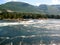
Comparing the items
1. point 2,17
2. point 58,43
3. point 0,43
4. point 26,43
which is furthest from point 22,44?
point 2,17

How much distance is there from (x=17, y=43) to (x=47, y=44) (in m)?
4.49

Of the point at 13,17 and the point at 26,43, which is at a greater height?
the point at 26,43

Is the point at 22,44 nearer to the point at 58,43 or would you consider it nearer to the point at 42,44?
the point at 42,44

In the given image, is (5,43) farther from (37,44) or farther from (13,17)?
(13,17)

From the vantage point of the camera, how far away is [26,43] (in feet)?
116

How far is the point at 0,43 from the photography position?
115 ft

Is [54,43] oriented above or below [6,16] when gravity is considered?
above

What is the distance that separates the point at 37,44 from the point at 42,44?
29.9 inches

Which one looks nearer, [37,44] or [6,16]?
[37,44]

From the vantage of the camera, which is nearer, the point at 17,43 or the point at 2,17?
the point at 17,43

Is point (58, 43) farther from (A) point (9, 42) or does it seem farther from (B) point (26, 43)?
(A) point (9, 42)

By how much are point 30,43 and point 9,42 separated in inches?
128

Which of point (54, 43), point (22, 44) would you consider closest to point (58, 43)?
point (54, 43)

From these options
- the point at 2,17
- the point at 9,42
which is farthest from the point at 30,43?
the point at 2,17
